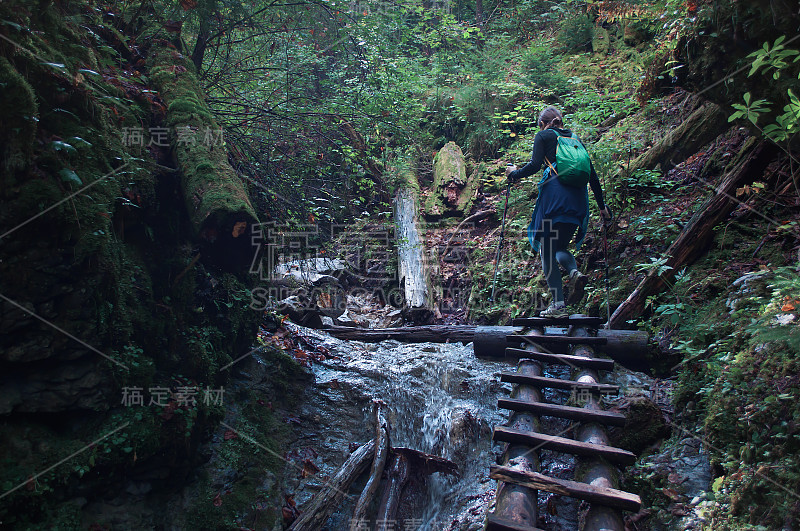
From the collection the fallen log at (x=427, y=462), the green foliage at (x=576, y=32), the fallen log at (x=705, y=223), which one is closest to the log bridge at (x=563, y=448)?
the fallen log at (x=427, y=462)

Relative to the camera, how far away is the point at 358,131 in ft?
22.6

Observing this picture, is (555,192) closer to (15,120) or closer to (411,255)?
(411,255)

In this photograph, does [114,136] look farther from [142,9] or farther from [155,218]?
[142,9]

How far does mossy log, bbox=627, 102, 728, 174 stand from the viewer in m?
6.47

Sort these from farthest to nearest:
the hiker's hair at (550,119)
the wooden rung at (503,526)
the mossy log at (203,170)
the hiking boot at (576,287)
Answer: the hiker's hair at (550,119)
the hiking boot at (576,287)
the mossy log at (203,170)
the wooden rung at (503,526)

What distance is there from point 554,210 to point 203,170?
4.00 metres

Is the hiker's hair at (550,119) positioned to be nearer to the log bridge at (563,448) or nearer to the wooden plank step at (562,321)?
the wooden plank step at (562,321)

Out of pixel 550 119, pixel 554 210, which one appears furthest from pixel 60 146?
pixel 550 119

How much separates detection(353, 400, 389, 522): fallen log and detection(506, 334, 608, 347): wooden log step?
1.90m

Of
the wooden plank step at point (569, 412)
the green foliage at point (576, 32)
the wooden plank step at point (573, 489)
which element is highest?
the green foliage at point (576, 32)

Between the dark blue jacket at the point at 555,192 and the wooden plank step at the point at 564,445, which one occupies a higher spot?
the dark blue jacket at the point at 555,192

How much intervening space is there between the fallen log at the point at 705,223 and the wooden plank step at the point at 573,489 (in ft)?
10.7

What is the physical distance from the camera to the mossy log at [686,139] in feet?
21.2

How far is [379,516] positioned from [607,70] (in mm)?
11049
